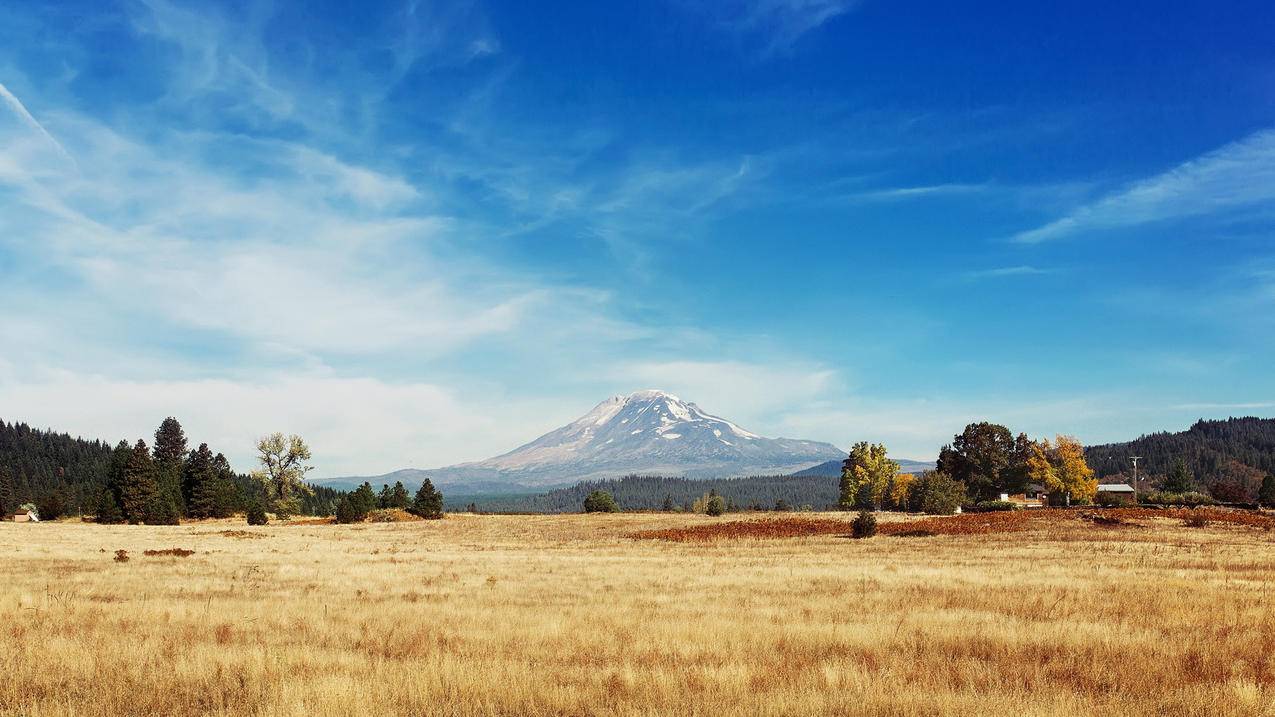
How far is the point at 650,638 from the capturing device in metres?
12.0

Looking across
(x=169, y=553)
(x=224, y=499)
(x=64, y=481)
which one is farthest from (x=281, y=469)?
(x=64, y=481)

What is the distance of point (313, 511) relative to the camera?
15738 cm

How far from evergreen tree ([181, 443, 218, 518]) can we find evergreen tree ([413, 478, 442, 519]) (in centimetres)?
2436

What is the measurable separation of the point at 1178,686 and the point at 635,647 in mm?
6728

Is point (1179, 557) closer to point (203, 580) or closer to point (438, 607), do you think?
point (438, 607)

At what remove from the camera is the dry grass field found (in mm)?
8289

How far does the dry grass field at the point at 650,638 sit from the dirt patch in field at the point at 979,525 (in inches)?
634

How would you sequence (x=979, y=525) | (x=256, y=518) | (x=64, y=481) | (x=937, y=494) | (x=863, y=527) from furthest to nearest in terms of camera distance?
1. (x=64, y=481)
2. (x=937, y=494)
3. (x=256, y=518)
4. (x=979, y=525)
5. (x=863, y=527)

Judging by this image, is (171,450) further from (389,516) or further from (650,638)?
(650,638)

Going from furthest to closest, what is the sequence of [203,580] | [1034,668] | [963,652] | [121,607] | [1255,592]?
[203,580] < [1255,592] < [121,607] < [963,652] < [1034,668]

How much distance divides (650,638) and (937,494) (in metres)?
67.7

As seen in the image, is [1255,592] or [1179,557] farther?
[1179,557]

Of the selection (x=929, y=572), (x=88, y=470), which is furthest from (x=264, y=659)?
(x=88, y=470)

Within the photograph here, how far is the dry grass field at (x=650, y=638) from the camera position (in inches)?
326
